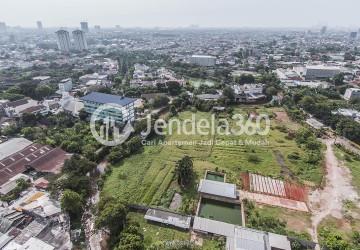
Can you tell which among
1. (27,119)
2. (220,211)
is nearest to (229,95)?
(220,211)

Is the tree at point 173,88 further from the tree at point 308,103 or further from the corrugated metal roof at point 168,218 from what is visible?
the corrugated metal roof at point 168,218

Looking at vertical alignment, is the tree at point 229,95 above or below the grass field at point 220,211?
above

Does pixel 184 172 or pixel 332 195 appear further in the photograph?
pixel 184 172

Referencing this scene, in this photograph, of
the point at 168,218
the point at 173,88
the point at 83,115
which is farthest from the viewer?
the point at 173,88

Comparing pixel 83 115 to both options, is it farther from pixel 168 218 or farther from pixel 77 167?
pixel 168 218

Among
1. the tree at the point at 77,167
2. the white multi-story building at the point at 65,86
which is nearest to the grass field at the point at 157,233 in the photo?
the tree at the point at 77,167

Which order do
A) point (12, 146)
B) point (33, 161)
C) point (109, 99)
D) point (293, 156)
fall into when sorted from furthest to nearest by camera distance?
1. point (109, 99)
2. point (12, 146)
3. point (293, 156)
4. point (33, 161)
